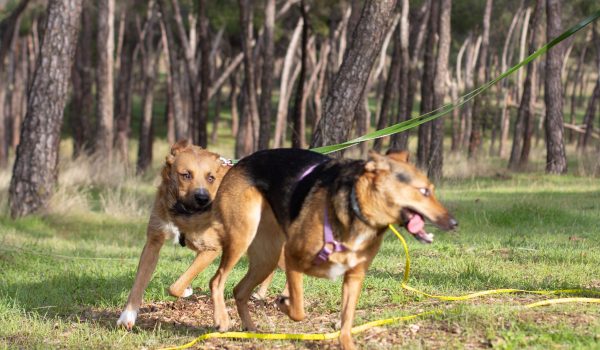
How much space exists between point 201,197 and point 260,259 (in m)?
0.71

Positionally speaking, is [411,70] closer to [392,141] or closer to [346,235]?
[392,141]

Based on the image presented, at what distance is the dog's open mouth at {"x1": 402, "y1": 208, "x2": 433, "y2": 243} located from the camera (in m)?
4.78

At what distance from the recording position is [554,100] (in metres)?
21.3

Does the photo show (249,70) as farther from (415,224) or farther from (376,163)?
(415,224)

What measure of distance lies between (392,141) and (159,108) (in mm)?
40693

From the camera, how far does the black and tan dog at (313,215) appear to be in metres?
4.89

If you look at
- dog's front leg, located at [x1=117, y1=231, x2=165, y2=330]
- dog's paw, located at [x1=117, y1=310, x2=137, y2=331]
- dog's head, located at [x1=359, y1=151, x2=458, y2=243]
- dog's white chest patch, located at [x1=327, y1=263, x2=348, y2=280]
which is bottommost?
dog's paw, located at [x1=117, y1=310, x2=137, y2=331]

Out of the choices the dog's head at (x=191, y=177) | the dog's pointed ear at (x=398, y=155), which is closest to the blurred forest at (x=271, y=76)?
the dog's head at (x=191, y=177)

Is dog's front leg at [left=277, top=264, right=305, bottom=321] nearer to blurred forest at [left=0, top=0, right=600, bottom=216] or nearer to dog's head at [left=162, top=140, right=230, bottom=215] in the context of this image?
dog's head at [left=162, top=140, right=230, bottom=215]

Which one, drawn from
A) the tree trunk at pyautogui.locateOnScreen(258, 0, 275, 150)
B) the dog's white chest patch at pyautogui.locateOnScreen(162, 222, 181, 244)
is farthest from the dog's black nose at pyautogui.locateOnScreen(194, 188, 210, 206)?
the tree trunk at pyautogui.locateOnScreen(258, 0, 275, 150)

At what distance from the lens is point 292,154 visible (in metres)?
5.86

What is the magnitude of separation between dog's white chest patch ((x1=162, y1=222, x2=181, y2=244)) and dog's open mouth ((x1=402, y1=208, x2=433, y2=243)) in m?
2.18

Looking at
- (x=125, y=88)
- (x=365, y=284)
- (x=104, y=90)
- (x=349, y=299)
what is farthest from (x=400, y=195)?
(x=125, y=88)

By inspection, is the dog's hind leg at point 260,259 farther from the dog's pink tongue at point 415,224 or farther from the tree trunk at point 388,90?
the tree trunk at point 388,90
